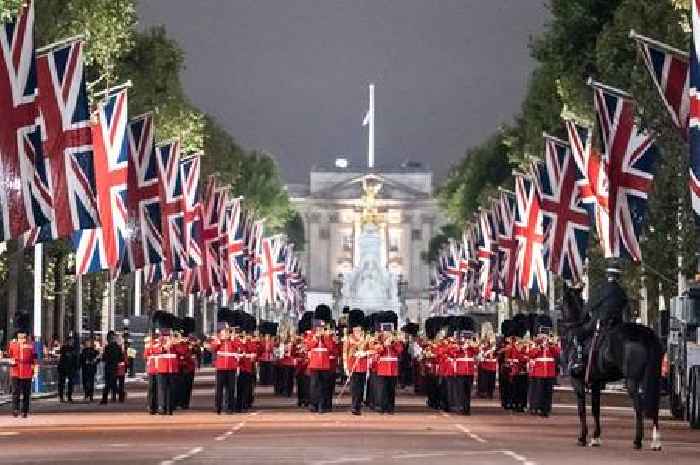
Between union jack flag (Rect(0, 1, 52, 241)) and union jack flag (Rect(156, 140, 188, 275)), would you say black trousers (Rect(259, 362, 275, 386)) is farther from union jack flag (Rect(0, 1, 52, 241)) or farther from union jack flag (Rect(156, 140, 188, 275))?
union jack flag (Rect(0, 1, 52, 241))

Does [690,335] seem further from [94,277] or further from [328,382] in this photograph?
Result: [94,277]

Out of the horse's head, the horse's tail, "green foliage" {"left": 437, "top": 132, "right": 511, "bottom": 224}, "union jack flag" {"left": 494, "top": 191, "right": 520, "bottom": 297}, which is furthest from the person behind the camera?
"green foliage" {"left": 437, "top": 132, "right": 511, "bottom": 224}

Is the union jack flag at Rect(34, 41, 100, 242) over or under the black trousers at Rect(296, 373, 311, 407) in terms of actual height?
over

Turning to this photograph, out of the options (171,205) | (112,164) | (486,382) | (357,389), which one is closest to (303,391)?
(357,389)

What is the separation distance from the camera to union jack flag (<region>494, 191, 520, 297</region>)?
300 ft

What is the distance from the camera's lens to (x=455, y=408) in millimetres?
57906

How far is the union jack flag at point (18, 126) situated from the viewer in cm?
4775

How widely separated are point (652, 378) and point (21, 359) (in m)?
19.0

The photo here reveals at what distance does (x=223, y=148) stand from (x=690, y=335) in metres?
104

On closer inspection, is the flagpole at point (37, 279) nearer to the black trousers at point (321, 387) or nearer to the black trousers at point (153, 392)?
the black trousers at point (153, 392)

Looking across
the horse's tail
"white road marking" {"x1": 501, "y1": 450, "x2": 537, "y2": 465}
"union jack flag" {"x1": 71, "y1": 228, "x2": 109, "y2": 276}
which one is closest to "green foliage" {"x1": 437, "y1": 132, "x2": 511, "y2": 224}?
"union jack flag" {"x1": 71, "y1": 228, "x2": 109, "y2": 276}

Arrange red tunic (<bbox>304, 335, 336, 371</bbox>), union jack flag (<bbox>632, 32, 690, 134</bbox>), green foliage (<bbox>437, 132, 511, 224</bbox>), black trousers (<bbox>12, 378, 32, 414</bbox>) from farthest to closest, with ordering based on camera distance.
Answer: green foliage (<bbox>437, 132, 511, 224</bbox>) → red tunic (<bbox>304, 335, 336, 371</bbox>) → black trousers (<bbox>12, 378, 32, 414</bbox>) → union jack flag (<bbox>632, 32, 690, 134</bbox>)

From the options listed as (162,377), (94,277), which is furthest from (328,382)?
(94,277)

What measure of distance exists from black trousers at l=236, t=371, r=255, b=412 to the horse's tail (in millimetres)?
19591
